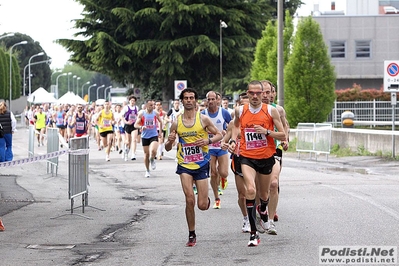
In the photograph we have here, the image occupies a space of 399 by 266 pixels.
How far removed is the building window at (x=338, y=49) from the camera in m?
68.0

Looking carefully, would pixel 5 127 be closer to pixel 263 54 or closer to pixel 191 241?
pixel 191 241

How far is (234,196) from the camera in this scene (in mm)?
16844

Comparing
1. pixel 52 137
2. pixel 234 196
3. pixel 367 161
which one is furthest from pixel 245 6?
pixel 234 196

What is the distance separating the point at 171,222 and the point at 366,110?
39338mm

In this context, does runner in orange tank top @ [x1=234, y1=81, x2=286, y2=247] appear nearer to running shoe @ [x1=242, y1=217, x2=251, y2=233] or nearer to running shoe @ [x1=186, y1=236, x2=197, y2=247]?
running shoe @ [x1=186, y1=236, x2=197, y2=247]

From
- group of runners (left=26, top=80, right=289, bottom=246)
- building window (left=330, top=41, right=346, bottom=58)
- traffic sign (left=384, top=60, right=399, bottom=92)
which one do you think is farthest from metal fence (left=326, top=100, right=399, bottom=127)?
group of runners (left=26, top=80, right=289, bottom=246)

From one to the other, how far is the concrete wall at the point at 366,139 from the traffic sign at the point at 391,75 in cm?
126

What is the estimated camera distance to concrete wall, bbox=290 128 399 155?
27511mm

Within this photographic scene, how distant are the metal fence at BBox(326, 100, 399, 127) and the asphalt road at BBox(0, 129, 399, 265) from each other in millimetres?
28874

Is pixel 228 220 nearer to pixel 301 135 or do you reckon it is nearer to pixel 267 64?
pixel 301 135

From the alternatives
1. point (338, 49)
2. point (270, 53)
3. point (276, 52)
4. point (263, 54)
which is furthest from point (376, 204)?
point (338, 49)

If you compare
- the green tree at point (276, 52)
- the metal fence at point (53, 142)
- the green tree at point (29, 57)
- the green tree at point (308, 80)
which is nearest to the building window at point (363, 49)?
the green tree at point (276, 52)

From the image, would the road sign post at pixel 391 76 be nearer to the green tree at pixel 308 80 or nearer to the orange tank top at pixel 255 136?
the green tree at pixel 308 80

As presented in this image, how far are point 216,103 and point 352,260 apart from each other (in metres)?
5.57
